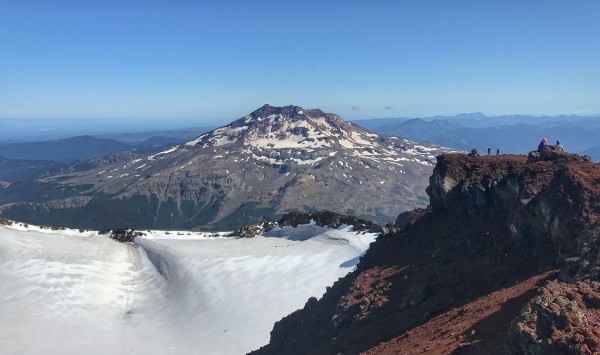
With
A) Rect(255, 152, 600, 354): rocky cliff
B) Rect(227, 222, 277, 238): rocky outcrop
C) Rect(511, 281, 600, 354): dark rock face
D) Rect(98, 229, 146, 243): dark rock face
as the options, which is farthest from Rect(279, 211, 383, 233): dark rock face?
Rect(511, 281, 600, 354): dark rock face

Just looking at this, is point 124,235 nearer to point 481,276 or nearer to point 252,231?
point 252,231

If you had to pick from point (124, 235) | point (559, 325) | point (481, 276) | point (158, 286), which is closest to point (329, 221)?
point (158, 286)

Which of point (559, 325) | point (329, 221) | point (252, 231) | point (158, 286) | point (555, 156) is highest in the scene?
point (555, 156)

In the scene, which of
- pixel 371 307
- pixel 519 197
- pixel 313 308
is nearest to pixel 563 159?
pixel 519 197

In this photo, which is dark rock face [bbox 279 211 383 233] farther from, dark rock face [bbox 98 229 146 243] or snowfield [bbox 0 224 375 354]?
dark rock face [bbox 98 229 146 243]

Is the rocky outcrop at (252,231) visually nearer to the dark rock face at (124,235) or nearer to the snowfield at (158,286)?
the snowfield at (158,286)
